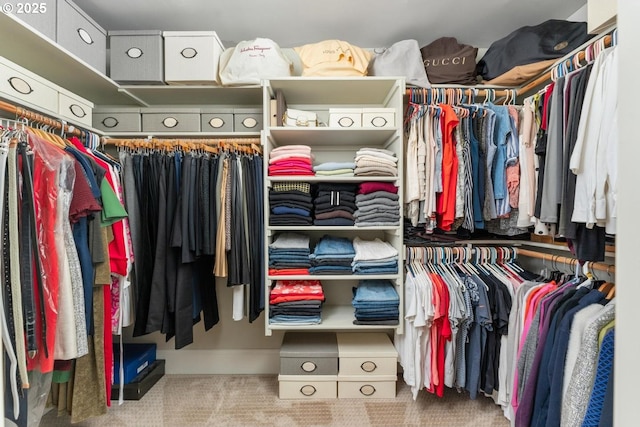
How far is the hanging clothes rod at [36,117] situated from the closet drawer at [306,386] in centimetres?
173

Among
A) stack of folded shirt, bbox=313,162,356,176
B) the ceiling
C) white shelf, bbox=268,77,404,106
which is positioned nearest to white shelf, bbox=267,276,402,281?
stack of folded shirt, bbox=313,162,356,176

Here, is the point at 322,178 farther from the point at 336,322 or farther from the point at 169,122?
the point at 169,122

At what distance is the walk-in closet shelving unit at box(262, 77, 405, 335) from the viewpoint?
1.70 metres

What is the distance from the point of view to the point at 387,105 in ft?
6.38

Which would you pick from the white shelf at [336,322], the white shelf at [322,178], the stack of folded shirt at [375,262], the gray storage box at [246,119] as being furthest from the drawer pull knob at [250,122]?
the white shelf at [336,322]

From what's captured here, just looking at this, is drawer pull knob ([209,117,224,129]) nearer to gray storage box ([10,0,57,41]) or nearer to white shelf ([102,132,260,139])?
white shelf ([102,132,260,139])

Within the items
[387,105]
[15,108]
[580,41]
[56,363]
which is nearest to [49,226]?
[15,108]

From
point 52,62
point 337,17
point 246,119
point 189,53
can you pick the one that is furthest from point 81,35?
point 337,17

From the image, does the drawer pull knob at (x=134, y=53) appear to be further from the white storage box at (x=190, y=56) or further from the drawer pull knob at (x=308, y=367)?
the drawer pull knob at (x=308, y=367)

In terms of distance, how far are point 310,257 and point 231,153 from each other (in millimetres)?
768

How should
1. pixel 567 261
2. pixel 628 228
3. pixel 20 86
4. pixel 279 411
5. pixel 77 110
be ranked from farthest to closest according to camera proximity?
pixel 279 411 → pixel 77 110 → pixel 567 261 → pixel 20 86 → pixel 628 228

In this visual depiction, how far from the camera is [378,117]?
173 centimetres

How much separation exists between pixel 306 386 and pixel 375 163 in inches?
54.3

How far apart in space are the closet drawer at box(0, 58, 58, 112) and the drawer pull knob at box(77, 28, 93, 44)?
14.9 inches
